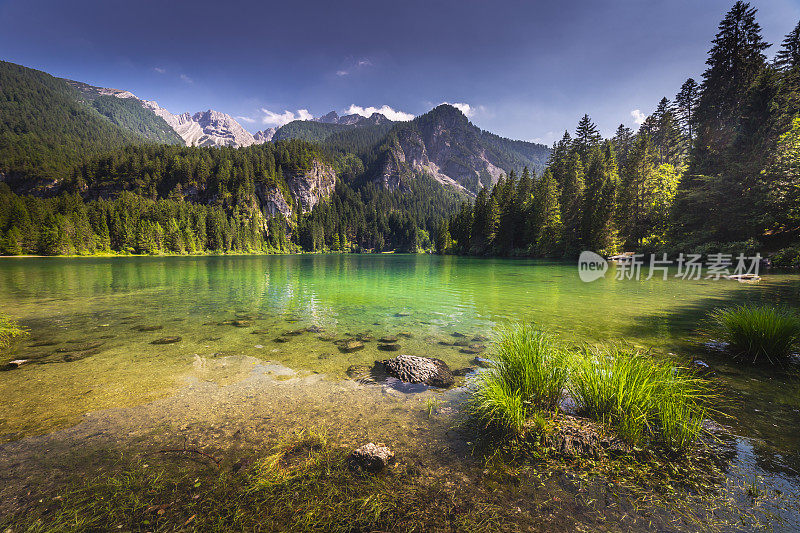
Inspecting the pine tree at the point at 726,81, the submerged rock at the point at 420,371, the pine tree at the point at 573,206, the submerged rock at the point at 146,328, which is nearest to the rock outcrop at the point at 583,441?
the submerged rock at the point at 420,371

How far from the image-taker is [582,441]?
4.39m

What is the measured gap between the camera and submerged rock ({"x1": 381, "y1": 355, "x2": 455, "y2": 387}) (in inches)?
286

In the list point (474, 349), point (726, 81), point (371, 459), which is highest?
point (726, 81)

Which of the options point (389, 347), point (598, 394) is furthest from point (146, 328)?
point (598, 394)


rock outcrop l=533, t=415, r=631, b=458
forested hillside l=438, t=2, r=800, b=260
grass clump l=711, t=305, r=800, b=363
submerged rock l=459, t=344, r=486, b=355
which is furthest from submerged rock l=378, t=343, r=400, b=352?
forested hillside l=438, t=2, r=800, b=260

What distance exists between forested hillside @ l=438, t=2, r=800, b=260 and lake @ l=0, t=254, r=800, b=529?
71.6 ft

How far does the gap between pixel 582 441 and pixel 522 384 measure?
1.13m

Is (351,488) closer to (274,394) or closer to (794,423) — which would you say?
(274,394)

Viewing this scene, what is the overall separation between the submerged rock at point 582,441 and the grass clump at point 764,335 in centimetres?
710

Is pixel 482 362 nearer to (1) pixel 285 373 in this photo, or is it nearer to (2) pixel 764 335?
(1) pixel 285 373

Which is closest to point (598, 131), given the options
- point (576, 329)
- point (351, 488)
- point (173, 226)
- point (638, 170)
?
point (638, 170)

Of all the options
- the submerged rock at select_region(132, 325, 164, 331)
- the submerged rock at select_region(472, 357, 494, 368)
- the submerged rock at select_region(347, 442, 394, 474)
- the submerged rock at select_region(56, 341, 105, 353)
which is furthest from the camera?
the submerged rock at select_region(132, 325, 164, 331)

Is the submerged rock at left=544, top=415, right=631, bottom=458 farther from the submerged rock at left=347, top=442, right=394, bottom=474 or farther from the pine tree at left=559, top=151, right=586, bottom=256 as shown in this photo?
the pine tree at left=559, top=151, right=586, bottom=256

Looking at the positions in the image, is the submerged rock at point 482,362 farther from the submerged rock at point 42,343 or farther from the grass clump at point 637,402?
the submerged rock at point 42,343
